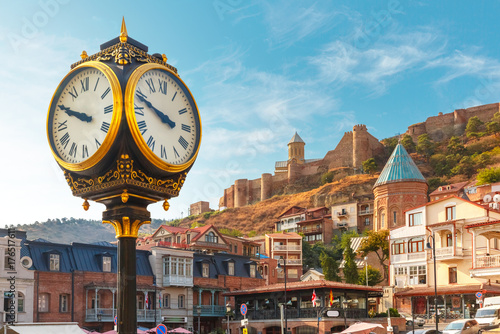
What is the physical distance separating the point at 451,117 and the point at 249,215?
144ft

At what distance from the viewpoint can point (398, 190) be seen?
69250mm

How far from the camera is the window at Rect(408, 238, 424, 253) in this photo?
48.5 metres

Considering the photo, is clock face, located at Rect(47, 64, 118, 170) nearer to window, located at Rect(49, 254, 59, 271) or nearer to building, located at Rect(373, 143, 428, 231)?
window, located at Rect(49, 254, 59, 271)

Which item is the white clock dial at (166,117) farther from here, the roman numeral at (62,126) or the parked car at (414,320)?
the parked car at (414,320)

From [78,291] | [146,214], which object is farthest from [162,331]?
[78,291]

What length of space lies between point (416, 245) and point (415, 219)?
6.58 feet

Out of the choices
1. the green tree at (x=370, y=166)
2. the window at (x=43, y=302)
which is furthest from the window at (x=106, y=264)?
the green tree at (x=370, y=166)

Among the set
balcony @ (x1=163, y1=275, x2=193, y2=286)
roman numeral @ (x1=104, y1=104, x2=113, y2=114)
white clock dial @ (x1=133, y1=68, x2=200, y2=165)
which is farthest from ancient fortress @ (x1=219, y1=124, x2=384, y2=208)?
roman numeral @ (x1=104, y1=104, x2=113, y2=114)

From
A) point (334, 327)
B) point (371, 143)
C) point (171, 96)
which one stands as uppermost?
point (371, 143)

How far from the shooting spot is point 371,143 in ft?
423

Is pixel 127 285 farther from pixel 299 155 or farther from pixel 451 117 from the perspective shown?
pixel 299 155

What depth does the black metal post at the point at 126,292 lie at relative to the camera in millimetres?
6668

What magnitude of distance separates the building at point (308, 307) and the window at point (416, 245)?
5689 mm

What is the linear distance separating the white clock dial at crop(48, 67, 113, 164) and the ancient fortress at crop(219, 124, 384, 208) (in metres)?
120
